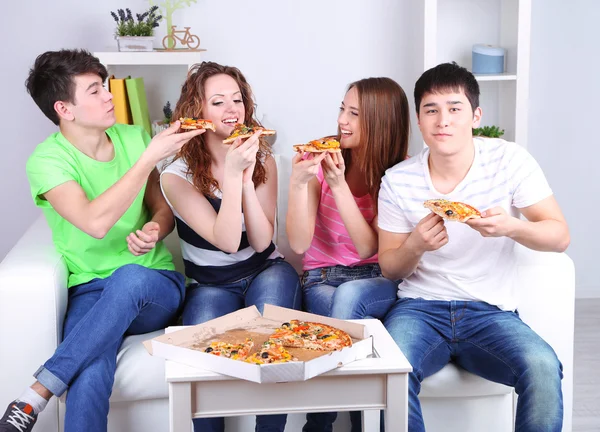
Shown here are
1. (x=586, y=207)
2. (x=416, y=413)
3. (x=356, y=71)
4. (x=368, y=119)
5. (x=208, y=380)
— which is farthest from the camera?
(x=586, y=207)

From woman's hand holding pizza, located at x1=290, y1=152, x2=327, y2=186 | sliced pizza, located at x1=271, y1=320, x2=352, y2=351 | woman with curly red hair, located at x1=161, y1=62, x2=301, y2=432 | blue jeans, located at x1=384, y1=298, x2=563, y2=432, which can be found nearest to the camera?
sliced pizza, located at x1=271, y1=320, x2=352, y2=351

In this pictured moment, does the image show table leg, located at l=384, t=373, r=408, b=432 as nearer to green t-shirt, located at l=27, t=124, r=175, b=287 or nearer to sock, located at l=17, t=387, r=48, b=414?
sock, located at l=17, t=387, r=48, b=414

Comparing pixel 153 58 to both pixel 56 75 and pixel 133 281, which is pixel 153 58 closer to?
pixel 56 75

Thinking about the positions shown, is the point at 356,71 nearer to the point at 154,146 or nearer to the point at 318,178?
the point at 318,178

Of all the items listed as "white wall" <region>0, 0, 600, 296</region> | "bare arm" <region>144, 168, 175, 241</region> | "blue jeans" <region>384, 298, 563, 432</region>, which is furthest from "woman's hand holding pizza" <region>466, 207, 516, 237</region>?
"white wall" <region>0, 0, 600, 296</region>

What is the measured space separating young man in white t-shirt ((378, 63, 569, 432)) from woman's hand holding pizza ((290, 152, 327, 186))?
0.22 metres

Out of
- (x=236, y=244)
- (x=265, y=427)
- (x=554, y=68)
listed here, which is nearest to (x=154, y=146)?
(x=236, y=244)

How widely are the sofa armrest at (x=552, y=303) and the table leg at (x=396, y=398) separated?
2.82 ft

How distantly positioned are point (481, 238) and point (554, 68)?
1875 millimetres

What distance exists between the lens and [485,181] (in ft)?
7.55

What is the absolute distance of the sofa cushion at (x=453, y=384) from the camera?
7.36ft

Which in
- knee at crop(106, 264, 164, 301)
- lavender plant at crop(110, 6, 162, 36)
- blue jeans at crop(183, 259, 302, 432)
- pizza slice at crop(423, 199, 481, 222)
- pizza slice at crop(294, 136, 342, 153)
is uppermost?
lavender plant at crop(110, 6, 162, 36)

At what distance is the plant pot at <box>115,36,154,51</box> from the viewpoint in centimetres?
324

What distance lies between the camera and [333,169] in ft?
7.89
